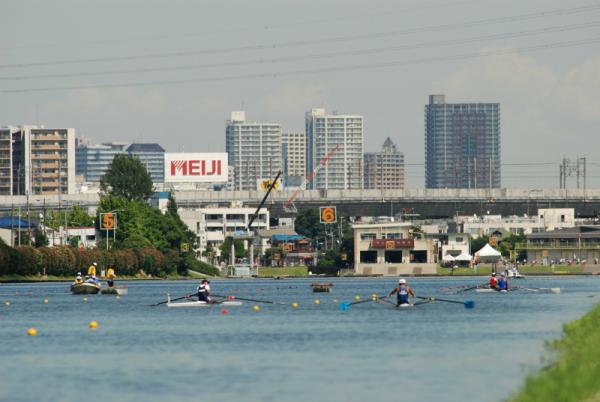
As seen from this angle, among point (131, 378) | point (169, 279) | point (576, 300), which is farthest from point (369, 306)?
point (169, 279)

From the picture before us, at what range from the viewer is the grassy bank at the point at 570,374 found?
37.1 meters

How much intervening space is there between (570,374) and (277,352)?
55.8ft

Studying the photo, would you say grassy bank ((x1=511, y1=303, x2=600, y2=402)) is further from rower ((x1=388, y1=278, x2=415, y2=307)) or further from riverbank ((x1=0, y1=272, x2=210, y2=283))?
riverbank ((x1=0, y1=272, x2=210, y2=283))

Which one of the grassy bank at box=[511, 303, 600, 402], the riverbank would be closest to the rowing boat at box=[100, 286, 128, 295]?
the riverbank

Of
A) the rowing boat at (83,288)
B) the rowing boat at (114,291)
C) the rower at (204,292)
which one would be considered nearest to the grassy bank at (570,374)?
the rower at (204,292)

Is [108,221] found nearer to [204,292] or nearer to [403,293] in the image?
[204,292]

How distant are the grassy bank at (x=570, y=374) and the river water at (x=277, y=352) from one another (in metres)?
0.95

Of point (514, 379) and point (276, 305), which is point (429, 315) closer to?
point (276, 305)

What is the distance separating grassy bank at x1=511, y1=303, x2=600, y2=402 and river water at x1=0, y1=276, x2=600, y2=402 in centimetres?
95

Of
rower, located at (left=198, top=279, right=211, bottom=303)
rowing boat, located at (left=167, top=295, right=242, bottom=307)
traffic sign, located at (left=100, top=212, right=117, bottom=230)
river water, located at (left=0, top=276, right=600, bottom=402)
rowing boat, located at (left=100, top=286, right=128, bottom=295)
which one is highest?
traffic sign, located at (left=100, top=212, right=117, bottom=230)

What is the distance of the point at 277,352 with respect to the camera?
55.3m

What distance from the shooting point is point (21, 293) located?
123125 mm

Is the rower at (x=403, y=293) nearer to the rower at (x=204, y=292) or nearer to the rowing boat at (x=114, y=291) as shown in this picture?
the rower at (x=204, y=292)

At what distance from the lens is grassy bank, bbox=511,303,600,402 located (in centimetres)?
3706
